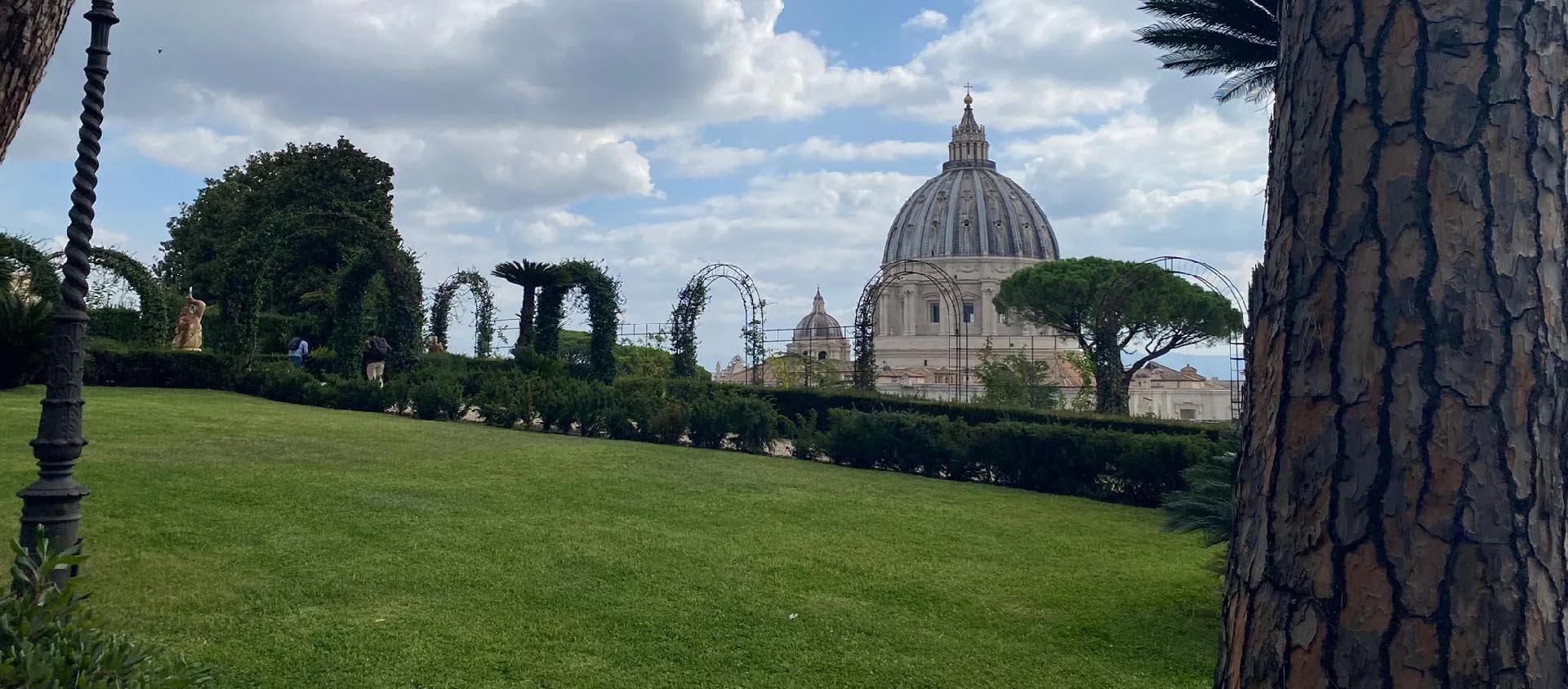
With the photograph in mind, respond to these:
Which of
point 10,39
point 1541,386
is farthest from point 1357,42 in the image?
point 10,39

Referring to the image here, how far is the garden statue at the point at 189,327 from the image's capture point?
18.3m

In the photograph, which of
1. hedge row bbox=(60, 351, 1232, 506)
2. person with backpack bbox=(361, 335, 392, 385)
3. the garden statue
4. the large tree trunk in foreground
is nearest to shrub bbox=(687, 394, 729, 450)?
hedge row bbox=(60, 351, 1232, 506)

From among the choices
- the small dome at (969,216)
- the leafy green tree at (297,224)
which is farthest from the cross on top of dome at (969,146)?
the leafy green tree at (297,224)

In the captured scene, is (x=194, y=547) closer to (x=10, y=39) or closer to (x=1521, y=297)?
(x=10, y=39)

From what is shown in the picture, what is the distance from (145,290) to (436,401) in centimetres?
908

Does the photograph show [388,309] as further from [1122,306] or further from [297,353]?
[1122,306]

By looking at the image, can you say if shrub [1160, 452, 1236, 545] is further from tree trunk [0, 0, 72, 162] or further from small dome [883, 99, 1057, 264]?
small dome [883, 99, 1057, 264]

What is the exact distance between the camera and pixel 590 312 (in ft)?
63.5

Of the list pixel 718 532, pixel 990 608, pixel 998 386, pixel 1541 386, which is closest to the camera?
pixel 1541 386

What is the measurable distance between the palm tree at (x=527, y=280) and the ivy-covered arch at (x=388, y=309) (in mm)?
1724

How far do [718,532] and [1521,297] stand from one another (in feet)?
20.5

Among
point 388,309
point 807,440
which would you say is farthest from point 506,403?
point 388,309

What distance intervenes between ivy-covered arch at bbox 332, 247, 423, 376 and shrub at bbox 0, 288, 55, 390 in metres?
5.00

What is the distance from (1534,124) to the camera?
1.47 meters
